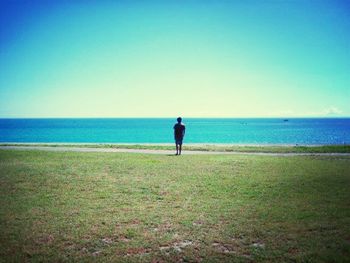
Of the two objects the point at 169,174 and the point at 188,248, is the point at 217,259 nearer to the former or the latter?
the point at 188,248

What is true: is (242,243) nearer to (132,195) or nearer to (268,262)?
(268,262)

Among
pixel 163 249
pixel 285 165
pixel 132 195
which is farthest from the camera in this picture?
pixel 285 165

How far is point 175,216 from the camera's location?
6.62 m

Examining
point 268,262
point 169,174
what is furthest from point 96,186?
point 268,262

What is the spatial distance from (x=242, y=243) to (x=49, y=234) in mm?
3798

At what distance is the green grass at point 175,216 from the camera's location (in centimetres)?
493

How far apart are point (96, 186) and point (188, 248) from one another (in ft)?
17.6

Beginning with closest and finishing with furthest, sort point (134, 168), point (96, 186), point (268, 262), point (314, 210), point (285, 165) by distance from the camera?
point (268, 262) → point (314, 210) → point (96, 186) → point (134, 168) → point (285, 165)

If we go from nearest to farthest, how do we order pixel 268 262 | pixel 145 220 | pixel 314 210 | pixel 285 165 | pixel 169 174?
pixel 268 262 → pixel 145 220 → pixel 314 210 → pixel 169 174 → pixel 285 165

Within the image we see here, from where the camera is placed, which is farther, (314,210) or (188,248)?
(314,210)

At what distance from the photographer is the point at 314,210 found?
704 cm

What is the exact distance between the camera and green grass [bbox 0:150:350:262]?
4.93m

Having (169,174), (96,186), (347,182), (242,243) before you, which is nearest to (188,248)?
(242,243)

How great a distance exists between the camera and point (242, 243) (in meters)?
5.26
